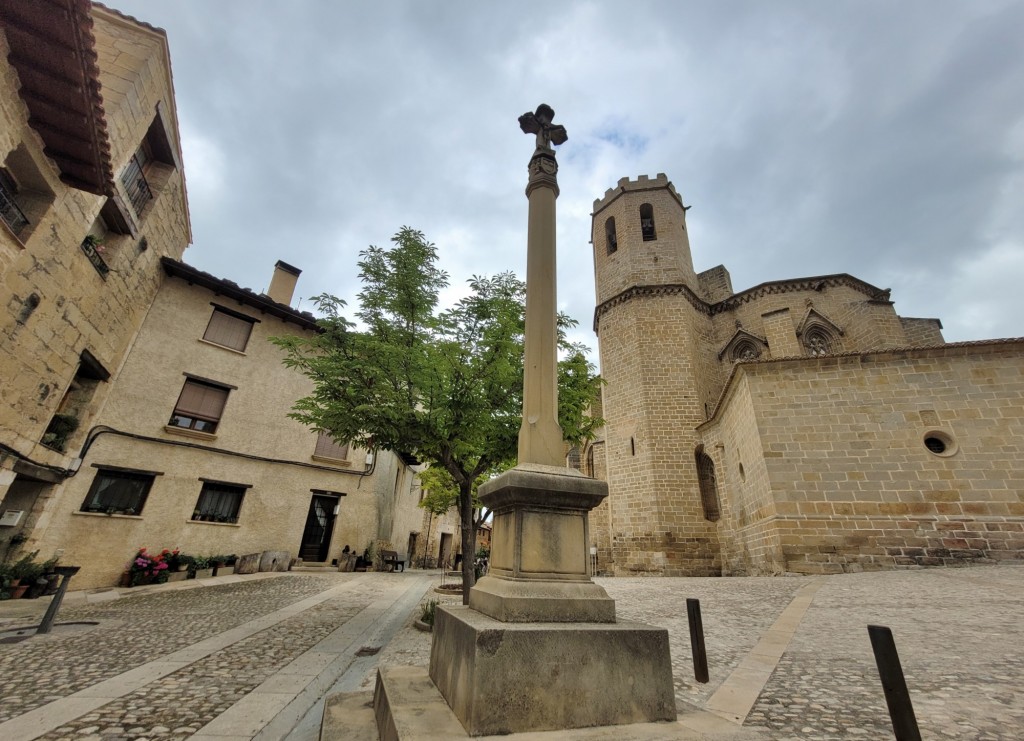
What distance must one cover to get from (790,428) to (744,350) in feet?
29.9

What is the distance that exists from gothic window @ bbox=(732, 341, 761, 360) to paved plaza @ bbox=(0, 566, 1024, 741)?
36.1 feet

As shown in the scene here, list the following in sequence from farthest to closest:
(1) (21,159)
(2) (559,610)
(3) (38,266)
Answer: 1. (3) (38,266)
2. (1) (21,159)
3. (2) (559,610)

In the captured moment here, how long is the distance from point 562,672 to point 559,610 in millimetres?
372

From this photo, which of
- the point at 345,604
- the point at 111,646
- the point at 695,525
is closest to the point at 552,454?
the point at 111,646

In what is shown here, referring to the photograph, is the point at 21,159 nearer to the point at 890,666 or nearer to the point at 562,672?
the point at 562,672

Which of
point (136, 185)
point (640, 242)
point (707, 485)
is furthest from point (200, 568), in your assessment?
point (640, 242)

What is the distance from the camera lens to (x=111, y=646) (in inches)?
181

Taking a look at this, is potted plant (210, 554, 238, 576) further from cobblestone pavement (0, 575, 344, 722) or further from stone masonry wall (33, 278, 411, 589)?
cobblestone pavement (0, 575, 344, 722)

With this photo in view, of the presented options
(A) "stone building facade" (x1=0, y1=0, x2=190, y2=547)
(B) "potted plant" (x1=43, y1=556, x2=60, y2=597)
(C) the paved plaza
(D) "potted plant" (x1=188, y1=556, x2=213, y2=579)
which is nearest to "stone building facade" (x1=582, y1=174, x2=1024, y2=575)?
(C) the paved plaza

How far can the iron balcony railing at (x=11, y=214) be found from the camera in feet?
19.6

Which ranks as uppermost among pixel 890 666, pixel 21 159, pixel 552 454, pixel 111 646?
pixel 21 159

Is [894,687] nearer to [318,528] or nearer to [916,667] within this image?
[916,667]

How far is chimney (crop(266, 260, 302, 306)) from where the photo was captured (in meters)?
15.5

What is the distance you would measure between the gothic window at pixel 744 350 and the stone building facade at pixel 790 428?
0.18ft
